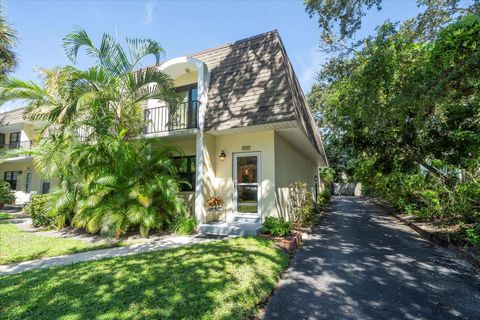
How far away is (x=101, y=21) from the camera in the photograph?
8172 mm

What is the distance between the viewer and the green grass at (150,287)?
3096 millimetres

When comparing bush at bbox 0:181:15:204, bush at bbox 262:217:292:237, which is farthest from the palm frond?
bush at bbox 0:181:15:204

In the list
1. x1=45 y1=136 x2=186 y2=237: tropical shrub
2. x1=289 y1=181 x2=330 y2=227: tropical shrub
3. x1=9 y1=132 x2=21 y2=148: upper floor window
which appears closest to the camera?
x1=45 y1=136 x2=186 y2=237: tropical shrub

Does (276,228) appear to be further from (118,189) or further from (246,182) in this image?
(118,189)

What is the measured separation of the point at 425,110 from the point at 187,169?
8049 mm

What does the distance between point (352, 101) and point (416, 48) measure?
2128 millimetres

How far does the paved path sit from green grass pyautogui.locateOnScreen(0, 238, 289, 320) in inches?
19.0

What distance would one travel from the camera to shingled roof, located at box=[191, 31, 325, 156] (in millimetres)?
7582

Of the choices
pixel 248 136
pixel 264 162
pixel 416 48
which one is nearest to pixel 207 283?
pixel 264 162

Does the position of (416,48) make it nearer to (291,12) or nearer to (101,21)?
(291,12)

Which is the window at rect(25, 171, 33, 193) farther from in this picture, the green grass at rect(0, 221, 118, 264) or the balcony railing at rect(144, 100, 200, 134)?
the balcony railing at rect(144, 100, 200, 134)

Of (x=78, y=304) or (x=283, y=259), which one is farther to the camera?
(x=283, y=259)

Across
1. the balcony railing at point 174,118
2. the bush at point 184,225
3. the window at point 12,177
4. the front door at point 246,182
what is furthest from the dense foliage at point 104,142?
the window at point 12,177

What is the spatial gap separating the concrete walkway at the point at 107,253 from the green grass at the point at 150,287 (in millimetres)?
522
